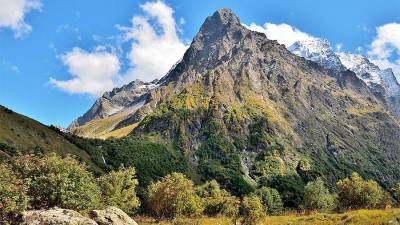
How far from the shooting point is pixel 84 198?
188ft

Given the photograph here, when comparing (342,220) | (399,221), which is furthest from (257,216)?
(399,221)

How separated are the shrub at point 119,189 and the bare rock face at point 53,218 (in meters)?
67.2

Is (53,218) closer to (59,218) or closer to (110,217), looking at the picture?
(59,218)

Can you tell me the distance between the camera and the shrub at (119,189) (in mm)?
115775

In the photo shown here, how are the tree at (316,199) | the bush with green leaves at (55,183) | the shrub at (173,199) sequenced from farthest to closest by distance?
the tree at (316,199)
the shrub at (173,199)
the bush with green leaves at (55,183)

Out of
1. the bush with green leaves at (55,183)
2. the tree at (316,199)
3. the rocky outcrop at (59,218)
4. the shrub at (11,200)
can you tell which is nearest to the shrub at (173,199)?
the bush with green leaves at (55,183)

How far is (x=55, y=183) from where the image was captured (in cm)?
5444

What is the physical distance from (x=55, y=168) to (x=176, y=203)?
55.6 metres

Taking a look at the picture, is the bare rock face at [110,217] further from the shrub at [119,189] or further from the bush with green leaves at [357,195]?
the bush with green leaves at [357,195]

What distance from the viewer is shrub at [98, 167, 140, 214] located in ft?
380

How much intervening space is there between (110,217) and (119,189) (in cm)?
7473

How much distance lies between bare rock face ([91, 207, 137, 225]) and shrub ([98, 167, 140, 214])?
6164 centimetres

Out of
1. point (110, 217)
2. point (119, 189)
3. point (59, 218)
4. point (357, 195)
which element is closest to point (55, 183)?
point (110, 217)

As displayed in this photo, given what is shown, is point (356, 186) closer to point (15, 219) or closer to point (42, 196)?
point (42, 196)
